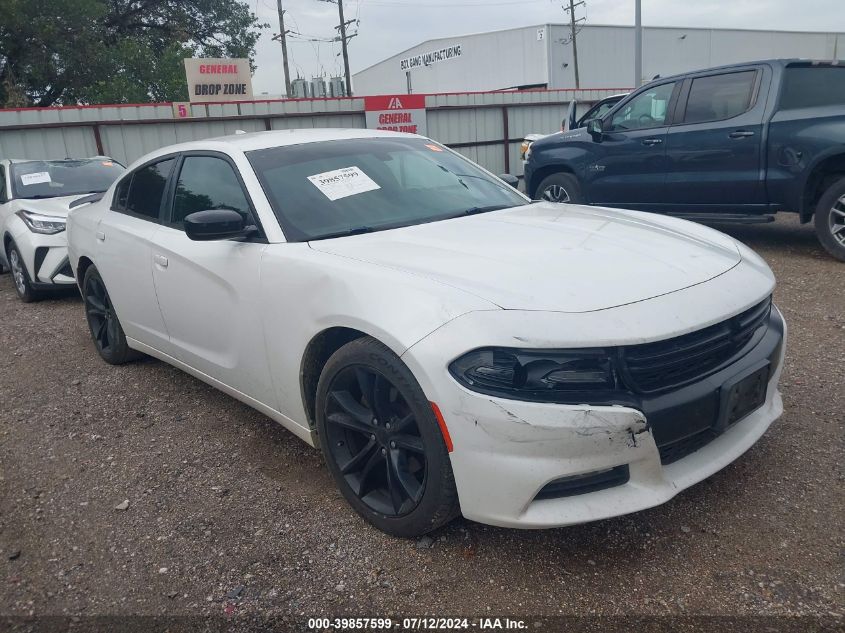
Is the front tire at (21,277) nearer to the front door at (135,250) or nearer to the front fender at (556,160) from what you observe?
the front door at (135,250)

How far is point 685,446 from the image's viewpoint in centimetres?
237

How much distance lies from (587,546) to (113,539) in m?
1.82

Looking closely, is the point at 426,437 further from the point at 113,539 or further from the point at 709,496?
the point at 113,539

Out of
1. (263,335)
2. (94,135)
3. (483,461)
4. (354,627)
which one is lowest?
(354,627)

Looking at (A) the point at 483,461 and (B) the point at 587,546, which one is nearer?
(A) the point at 483,461

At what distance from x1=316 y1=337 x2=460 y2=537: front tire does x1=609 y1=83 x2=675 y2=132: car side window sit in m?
5.78

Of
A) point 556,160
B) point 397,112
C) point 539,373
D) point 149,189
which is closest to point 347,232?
point 539,373

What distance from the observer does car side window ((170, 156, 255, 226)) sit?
337 cm

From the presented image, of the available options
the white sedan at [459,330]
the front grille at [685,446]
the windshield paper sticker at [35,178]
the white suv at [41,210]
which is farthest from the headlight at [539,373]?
the windshield paper sticker at [35,178]

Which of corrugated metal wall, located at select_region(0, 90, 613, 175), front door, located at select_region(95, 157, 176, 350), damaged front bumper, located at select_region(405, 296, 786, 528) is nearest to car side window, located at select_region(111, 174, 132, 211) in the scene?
front door, located at select_region(95, 157, 176, 350)

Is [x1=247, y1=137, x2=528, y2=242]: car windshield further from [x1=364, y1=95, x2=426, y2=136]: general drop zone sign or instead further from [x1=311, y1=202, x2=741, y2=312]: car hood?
[x1=364, y1=95, x2=426, y2=136]: general drop zone sign

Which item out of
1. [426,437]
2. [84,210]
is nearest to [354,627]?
[426,437]

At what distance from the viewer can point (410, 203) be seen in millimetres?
3383

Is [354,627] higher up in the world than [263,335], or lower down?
lower down
